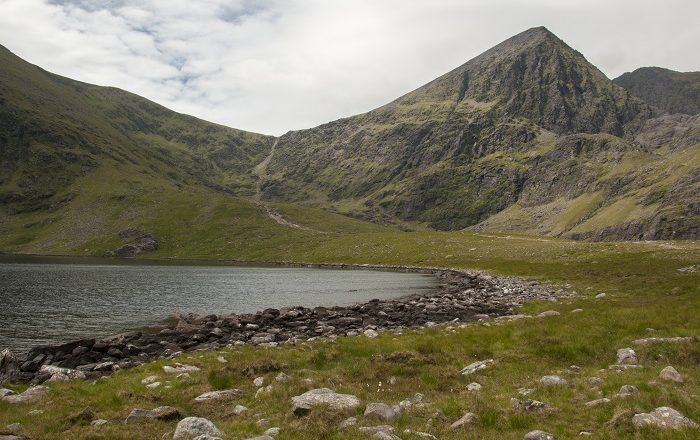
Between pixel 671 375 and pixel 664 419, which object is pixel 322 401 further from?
pixel 671 375

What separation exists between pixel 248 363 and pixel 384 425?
9.63 meters

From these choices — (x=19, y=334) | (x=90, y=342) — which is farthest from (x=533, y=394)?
(x=19, y=334)

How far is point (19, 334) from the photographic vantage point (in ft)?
118

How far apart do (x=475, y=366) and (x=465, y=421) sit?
6.80 m

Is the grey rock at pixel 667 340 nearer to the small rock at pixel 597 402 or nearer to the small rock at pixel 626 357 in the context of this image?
the small rock at pixel 626 357

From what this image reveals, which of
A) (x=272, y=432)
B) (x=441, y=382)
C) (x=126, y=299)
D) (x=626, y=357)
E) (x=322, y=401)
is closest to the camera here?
(x=272, y=432)

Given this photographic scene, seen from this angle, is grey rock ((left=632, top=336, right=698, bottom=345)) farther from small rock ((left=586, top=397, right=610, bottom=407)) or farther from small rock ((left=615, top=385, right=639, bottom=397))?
small rock ((left=586, top=397, right=610, bottom=407))

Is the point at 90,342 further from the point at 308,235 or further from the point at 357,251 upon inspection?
the point at 308,235

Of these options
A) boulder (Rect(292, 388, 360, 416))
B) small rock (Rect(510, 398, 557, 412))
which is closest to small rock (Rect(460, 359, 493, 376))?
small rock (Rect(510, 398, 557, 412))

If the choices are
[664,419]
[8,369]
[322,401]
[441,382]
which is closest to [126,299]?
[8,369]

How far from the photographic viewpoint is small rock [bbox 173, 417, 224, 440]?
12.0 m

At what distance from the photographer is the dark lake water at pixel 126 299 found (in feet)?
129

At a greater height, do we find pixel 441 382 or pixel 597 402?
pixel 597 402

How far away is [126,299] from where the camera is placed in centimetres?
5878
